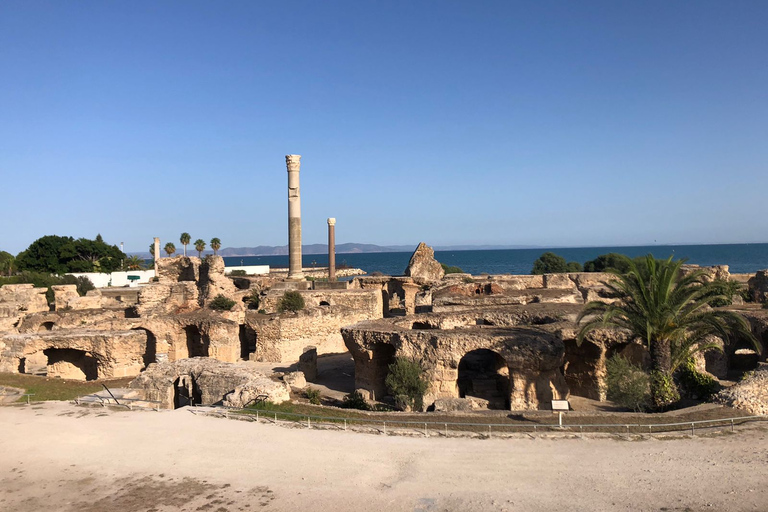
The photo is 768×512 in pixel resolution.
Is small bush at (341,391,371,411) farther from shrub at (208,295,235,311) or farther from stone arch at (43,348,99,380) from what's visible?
shrub at (208,295,235,311)

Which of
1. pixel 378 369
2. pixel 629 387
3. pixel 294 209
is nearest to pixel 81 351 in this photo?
pixel 378 369

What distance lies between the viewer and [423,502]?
28.3 ft

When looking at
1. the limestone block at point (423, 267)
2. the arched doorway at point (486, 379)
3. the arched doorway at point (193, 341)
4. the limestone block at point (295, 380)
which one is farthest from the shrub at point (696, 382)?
the limestone block at point (423, 267)

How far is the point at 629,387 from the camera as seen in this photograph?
13922mm

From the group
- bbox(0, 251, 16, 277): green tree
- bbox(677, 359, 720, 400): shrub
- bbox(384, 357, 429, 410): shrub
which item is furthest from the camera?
bbox(0, 251, 16, 277): green tree

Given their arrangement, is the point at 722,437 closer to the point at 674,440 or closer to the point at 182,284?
the point at 674,440

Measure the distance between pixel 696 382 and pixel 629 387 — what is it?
2.85 metres

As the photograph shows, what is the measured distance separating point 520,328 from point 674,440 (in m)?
6.87

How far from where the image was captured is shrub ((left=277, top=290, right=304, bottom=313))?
27159 millimetres

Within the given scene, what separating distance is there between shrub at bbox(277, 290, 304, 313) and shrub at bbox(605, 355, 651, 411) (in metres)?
16.4

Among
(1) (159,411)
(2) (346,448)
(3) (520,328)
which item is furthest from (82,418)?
(3) (520,328)

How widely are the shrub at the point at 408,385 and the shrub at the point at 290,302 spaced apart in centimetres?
1178

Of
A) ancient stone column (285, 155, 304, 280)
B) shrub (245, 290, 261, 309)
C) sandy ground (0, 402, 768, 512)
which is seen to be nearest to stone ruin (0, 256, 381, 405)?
shrub (245, 290, 261, 309)

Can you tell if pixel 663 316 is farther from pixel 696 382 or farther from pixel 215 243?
pixel 215 243
